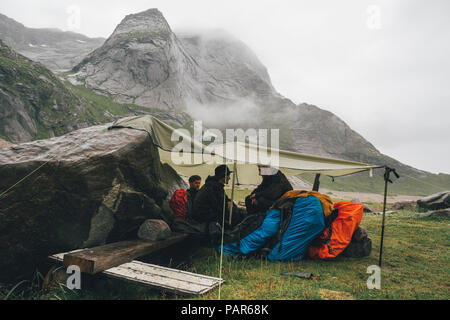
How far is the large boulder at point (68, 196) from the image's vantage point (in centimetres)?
509

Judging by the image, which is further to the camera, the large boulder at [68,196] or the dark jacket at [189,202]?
the dark jacket at [189,202]

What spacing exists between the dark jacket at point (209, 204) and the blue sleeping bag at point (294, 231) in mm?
1031

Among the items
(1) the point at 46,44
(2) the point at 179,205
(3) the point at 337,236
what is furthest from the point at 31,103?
(1) the point at 46,44

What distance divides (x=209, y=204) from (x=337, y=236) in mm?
3373

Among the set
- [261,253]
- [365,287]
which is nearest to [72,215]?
[261,253]

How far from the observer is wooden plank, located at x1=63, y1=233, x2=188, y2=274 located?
424 cm

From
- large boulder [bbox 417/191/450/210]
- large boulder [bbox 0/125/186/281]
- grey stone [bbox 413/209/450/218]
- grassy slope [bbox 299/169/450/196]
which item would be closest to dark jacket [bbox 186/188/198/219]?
large boulder [bbox 0/125/186/281]

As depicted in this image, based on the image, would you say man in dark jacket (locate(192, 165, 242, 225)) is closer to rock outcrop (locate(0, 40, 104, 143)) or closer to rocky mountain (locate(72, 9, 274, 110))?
rock outcrop (locate(0, 40, 104, 143))

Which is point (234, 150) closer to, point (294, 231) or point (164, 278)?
point (294, 231)

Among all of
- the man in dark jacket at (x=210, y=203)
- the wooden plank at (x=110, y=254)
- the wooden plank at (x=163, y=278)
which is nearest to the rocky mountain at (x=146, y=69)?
the man in dark jacket at (x=210, y=203)

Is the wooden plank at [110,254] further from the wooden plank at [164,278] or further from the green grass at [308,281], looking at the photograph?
the green grass at [308,281]

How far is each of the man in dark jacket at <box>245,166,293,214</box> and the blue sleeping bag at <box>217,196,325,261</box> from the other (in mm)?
710

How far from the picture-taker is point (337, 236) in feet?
21.0

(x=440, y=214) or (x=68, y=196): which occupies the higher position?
(x=68, y=196)
